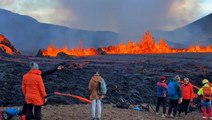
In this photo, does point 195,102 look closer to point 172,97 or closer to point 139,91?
point 139,91

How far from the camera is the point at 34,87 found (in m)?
11.8

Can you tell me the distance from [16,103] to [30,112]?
1018cm

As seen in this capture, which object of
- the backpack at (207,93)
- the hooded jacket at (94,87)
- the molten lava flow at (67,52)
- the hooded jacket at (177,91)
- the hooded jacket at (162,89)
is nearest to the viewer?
the hooded jacket at (94,87)

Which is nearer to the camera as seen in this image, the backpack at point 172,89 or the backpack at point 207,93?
the backpack at point 207,93

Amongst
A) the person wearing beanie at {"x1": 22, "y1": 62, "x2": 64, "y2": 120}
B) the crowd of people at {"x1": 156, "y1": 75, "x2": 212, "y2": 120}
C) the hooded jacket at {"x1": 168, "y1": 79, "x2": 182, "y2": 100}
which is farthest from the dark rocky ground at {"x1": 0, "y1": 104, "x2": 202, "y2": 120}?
the person wearing beanie at {"x1": 22, "y1": 62, "x2": 64, "y2": 120}

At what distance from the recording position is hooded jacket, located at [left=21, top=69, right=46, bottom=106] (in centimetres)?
1175

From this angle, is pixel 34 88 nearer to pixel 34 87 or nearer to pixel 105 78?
pixel 34 87

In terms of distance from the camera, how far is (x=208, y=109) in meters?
15.9

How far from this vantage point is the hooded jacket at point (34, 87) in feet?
38.5

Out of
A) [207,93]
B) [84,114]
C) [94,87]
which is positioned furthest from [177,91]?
[94,87]

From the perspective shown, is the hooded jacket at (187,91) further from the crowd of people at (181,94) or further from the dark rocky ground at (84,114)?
the dark rocky ground at (84,114)

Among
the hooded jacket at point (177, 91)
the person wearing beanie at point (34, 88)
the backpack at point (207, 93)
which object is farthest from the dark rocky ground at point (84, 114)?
the person wearing beanie at point (34, 88)

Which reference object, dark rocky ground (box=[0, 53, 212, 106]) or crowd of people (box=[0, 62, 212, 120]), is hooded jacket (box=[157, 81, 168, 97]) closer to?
crowd of people (box=[0, 62, 212, 120])

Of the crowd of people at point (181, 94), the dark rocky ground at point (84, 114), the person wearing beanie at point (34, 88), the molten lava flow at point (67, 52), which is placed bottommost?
the dark rocky ground at point (84, 114)
